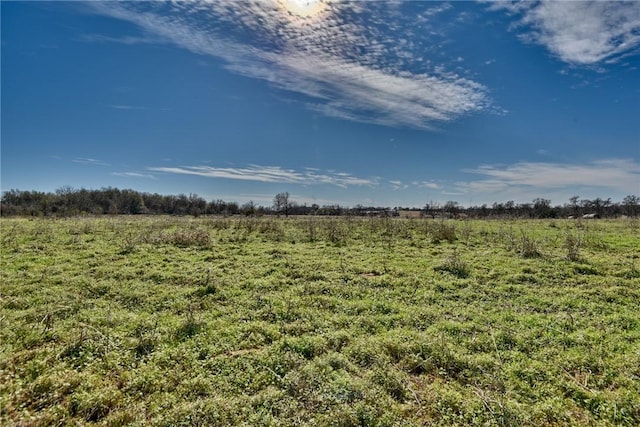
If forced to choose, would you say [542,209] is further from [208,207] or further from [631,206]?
[208,207]

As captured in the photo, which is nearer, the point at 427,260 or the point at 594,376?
the point at 594,376

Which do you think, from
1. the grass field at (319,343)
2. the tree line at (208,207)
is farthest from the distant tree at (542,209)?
the grass field at (319,343)

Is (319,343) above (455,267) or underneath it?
underneath

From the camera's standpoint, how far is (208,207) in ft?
223

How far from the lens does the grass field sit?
3.75m

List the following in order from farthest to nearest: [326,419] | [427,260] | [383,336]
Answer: [427,260] < [383,336] < [326,419]

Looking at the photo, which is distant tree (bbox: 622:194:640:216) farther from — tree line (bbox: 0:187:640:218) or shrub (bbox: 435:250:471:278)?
shrub (bbox: 435:250:471:278)

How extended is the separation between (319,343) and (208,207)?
67467mm

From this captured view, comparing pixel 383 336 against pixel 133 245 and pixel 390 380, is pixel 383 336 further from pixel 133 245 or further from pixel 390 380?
pixel 133 245

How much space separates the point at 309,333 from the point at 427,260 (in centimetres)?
717

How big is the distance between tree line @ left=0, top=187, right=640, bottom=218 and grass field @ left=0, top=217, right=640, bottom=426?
98.4 ft

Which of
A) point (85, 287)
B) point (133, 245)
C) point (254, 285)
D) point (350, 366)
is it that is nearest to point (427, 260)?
point (254, 285)

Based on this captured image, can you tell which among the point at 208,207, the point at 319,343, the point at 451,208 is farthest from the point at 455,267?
the point at 208,207

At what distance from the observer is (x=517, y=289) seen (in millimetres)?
8195
